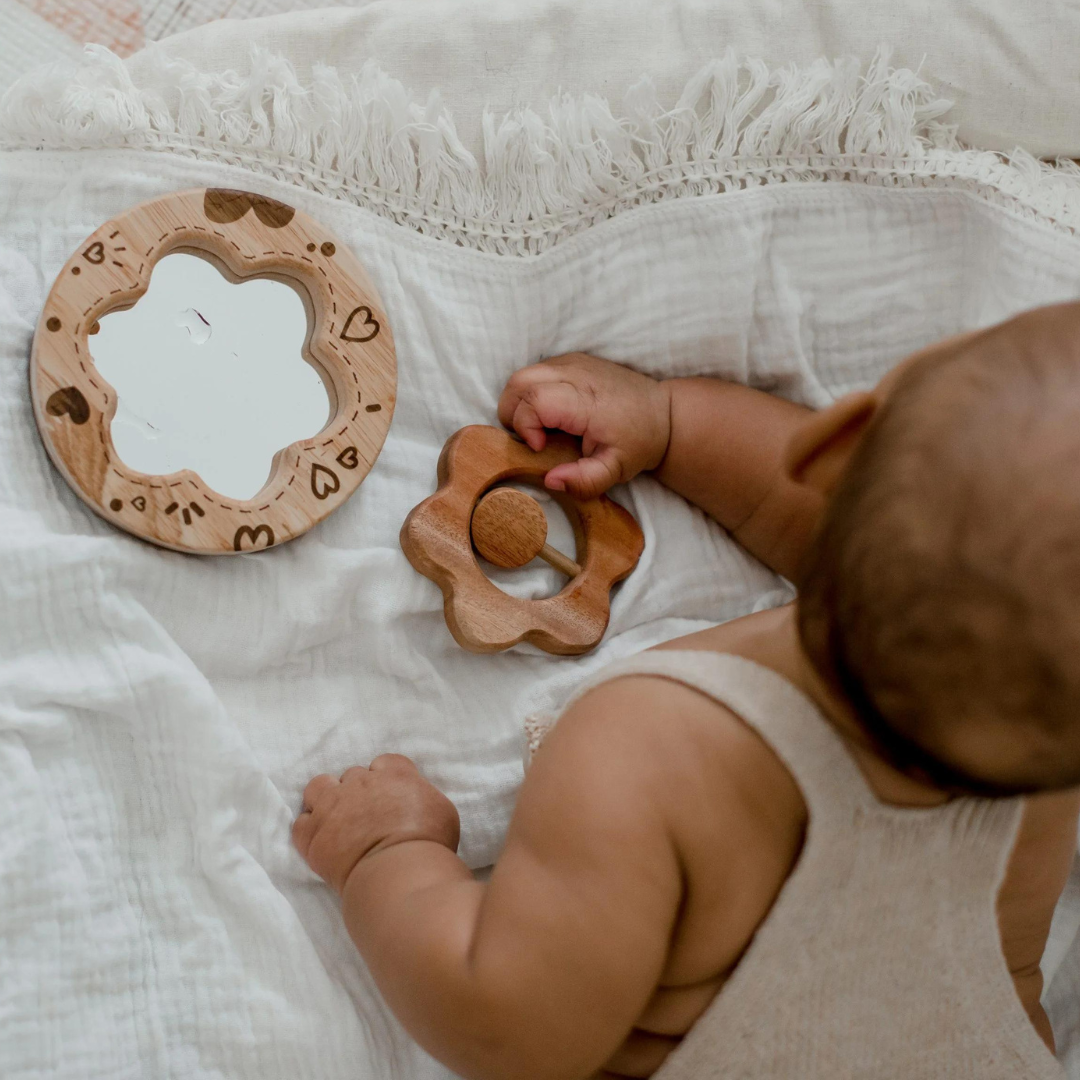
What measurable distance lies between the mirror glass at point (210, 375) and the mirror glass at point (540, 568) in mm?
170

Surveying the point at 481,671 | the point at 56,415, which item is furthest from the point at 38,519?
the point at 481,671

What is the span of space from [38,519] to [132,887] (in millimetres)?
243

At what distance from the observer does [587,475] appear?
2.71ft

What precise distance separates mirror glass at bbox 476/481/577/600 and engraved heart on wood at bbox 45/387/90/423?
0.94ft

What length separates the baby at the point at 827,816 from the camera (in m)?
0.45

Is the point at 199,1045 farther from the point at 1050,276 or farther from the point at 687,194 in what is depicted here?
the point at 1050,276

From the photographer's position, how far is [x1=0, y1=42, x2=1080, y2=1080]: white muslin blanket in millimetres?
680

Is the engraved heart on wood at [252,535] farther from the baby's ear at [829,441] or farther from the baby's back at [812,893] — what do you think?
the baby's ear at [829,441]

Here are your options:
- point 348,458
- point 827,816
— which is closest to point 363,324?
point 348,458

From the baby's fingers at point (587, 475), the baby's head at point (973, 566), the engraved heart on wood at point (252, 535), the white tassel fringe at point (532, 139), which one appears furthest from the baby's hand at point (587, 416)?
the baby's head at point (973, 566)

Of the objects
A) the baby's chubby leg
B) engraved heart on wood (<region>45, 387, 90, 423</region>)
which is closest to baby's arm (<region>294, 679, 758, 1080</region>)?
the baby's chubby leg

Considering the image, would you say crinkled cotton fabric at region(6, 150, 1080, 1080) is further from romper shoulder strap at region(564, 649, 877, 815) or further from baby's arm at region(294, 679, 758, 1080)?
romper shoulder strap at region(564, 649, 877, 815)

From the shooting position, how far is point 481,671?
2.72 feet

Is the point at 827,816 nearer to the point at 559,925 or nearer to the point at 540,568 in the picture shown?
the point at 559,925
